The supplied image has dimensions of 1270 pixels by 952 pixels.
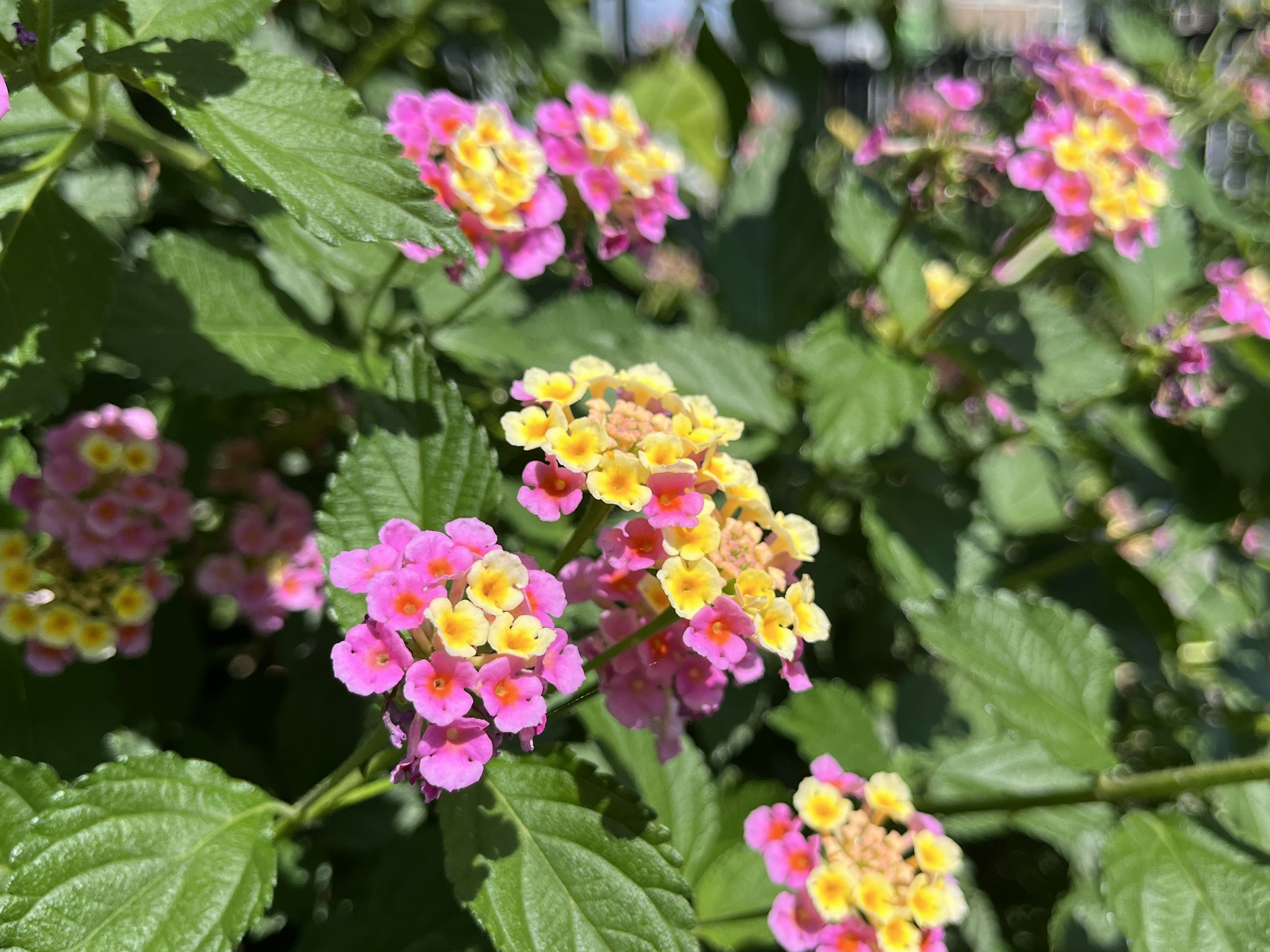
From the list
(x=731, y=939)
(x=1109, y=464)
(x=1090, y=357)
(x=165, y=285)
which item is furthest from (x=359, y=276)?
(x=1109, y=464)

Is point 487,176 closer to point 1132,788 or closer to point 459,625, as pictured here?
point 459,625

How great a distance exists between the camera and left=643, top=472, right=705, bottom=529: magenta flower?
762 millimetres

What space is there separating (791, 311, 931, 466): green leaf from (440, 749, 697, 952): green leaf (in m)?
0.55

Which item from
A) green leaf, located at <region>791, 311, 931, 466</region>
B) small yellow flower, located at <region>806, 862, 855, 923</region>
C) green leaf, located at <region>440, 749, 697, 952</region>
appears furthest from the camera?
green leaf, located at <region>791, 311, 931, 466</region>

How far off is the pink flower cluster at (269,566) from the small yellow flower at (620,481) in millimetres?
544

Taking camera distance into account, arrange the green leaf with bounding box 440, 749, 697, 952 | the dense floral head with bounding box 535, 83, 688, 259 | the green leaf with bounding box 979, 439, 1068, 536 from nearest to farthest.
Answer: the green leaf with bounding box 440, 749, 697, 952
the dense floral head with bounding box 535, 83, 688, 259
the green leaf with bounding box 979, 439, 1068, 536

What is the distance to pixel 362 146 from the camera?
0.84 meters

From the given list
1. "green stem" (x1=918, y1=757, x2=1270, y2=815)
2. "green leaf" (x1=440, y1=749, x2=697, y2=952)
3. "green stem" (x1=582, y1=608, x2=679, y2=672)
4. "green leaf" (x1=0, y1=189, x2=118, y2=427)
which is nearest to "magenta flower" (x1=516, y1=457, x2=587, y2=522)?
"green stem" (x1=582, y1=608, x2=679, y2=672)

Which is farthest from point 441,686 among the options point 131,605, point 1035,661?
point 1035,661

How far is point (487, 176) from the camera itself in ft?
3.34

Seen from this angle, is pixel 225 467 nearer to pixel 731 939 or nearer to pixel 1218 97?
pixel 731 939

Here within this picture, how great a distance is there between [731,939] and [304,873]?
49 centimetres

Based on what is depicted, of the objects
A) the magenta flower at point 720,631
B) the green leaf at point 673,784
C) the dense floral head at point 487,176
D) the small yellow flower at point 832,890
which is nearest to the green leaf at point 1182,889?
the small yellow flower at point 832,890

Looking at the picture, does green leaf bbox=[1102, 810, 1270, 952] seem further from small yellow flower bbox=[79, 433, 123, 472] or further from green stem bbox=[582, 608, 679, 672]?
small yellow flower bbox=[79, 433, 123, 472]
